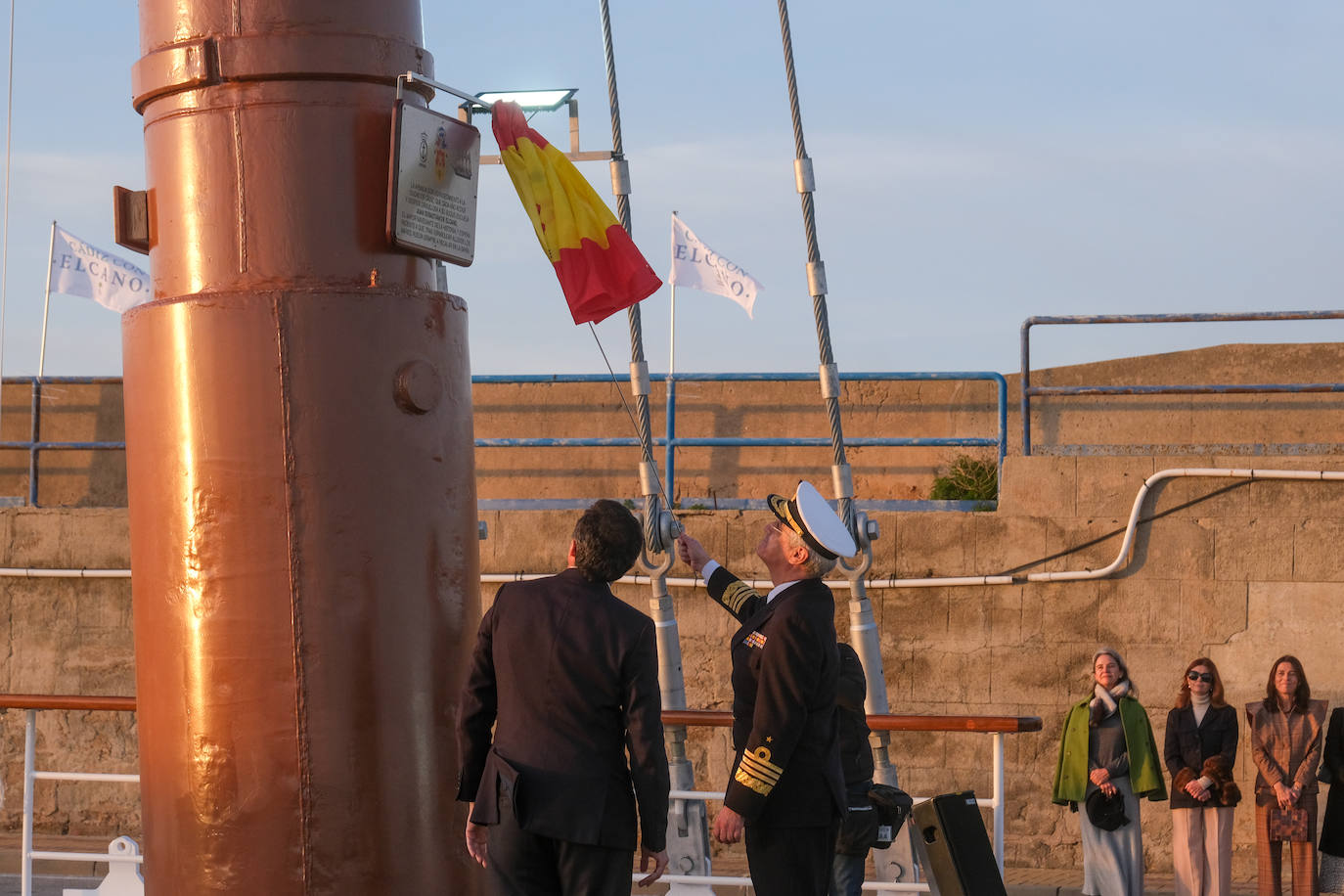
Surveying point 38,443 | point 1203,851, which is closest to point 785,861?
point 1203,851

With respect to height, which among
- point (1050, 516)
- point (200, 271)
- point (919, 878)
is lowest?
point (919, 878)

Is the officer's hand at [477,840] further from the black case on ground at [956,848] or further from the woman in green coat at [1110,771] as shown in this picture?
the woman in green coat at [1110,771]

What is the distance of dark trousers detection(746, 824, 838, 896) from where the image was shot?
4.11 m

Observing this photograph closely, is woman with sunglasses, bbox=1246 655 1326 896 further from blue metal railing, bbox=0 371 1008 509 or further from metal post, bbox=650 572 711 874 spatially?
metal post, bbox=650 572 711 874

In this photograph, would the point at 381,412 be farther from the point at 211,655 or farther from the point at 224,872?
the point at 224,872

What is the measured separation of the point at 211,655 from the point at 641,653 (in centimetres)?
109

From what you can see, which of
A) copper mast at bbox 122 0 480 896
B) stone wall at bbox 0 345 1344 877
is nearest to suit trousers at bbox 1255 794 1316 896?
stone wall at bbox 0 345 1344 877

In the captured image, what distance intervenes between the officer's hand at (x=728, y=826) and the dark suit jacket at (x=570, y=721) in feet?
0.57

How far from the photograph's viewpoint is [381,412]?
153 inches

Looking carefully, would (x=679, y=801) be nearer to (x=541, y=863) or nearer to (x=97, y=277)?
(x=541, y=863)

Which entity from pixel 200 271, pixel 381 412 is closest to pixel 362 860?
pixel 381 412

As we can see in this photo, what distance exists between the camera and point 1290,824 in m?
7.92

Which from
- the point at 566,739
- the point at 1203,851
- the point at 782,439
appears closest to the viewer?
the point at 566,739

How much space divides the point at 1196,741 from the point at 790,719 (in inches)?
189
